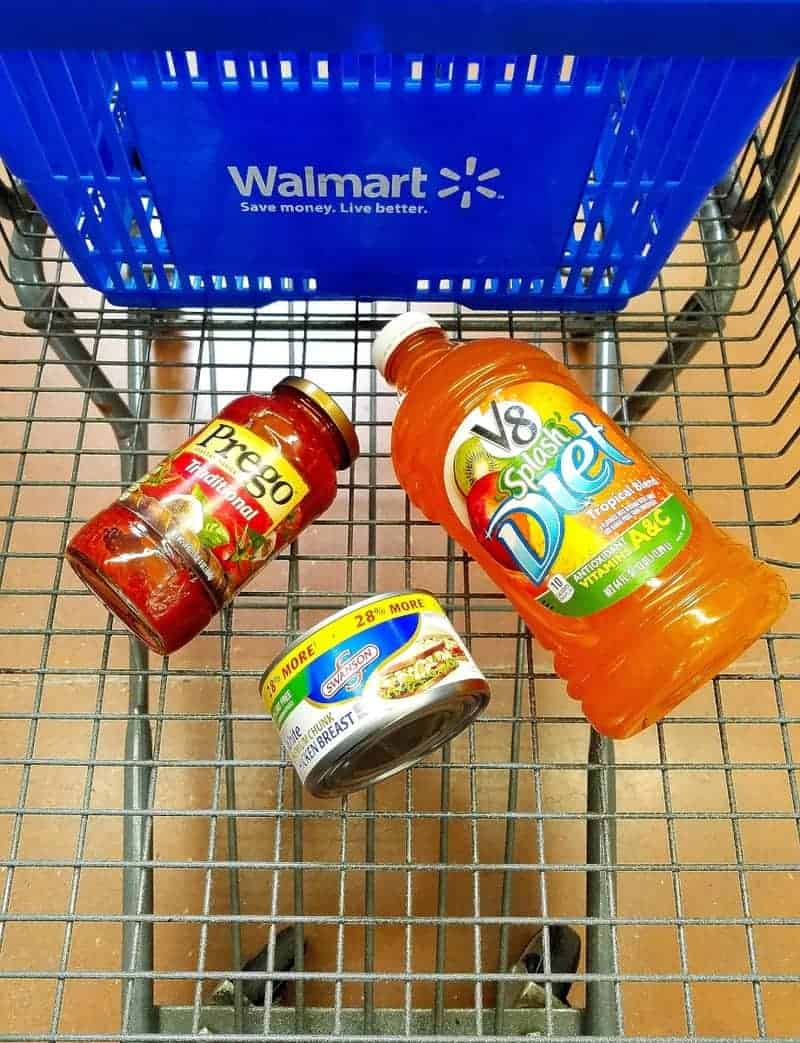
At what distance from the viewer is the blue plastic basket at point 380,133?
0.44 metres

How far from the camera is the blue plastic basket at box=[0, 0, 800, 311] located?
438 millimetres

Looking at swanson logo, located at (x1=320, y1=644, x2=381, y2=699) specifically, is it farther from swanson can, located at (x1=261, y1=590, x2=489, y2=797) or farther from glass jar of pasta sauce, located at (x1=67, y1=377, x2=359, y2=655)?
glass jar of pasta sauce, located at (x1=67, y1=377, x2=359, y2=655)

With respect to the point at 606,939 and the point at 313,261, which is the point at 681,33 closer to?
the point at 313,261

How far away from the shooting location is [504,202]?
2.14ft

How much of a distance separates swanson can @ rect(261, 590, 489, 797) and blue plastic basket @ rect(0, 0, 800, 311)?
29 centimetres

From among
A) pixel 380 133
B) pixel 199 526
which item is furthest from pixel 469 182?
pixel 199 526

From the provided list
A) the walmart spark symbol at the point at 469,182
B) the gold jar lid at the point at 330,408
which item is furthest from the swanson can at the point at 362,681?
the walmart spark symbol at the point at 469,182

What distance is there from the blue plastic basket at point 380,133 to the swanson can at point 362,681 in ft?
0.94

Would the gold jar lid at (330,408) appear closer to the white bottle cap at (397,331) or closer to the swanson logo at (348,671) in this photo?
the white bottle cap at (397,331)

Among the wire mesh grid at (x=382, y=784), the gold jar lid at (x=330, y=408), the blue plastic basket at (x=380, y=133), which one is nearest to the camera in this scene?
the blue plastic basket at (x=380, y=133)

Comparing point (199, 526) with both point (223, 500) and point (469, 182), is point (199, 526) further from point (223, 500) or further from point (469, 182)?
point (469, 182)

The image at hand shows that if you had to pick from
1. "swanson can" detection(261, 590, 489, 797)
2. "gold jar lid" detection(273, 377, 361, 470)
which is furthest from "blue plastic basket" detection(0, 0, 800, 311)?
"swanson can" detection(261, 590, 489, 797)

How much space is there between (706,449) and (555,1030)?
2.37 feet

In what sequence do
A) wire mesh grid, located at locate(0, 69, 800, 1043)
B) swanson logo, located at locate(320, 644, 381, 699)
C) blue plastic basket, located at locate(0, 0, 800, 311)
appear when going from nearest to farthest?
blue plastic basket, located at locate(0, 0, 800, 311), swanson logo, located at locate(320, 644, 381, 699), wire mesh grid, located at locate(0, 69, 800, 1043)
